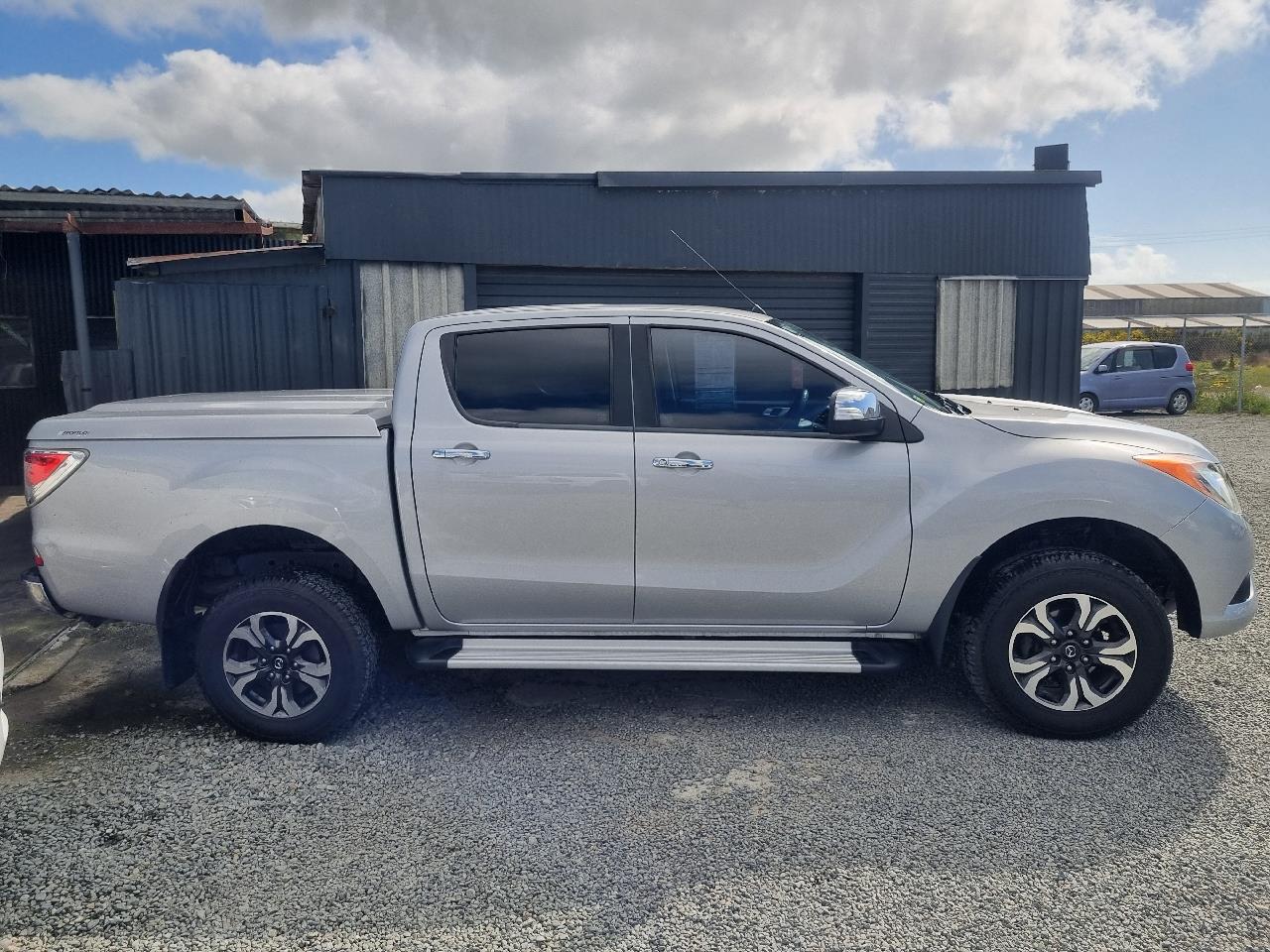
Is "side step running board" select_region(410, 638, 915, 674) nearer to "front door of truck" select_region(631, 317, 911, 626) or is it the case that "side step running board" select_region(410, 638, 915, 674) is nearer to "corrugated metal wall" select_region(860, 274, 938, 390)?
"front door of truck" select_region(631, 317, 911, 626)

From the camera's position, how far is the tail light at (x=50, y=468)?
164 inches

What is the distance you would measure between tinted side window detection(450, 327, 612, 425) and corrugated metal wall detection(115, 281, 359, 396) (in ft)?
16.6

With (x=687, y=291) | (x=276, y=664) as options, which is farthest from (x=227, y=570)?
(x=687, y=291)

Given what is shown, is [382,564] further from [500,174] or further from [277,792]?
[500,174]

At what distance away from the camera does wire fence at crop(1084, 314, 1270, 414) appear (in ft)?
67.7

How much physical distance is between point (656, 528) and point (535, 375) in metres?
0.86

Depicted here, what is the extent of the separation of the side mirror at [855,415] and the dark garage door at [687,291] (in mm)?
5834

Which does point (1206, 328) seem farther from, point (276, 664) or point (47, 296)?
point (276, 664)

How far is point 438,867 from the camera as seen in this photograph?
3.16 m

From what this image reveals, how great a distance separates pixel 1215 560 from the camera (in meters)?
4.05

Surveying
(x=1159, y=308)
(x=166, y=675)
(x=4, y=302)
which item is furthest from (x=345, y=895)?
(x=1159, y=308)

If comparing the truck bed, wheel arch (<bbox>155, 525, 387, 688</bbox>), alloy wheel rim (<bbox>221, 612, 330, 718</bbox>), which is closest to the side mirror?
the truck bed

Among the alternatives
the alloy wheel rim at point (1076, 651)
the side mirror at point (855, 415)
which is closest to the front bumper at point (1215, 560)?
the alloy wheel rim at point (1076, 651)

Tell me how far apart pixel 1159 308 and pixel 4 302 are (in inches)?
1920
